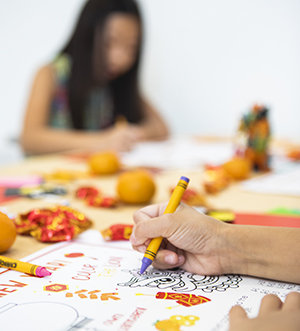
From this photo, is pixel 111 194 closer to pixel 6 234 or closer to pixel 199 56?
pixel 6 234

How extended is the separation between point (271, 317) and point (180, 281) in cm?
15

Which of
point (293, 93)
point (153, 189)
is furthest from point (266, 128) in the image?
point (293, 93)

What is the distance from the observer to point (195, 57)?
2.71m

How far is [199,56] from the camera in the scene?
2691 millimetres

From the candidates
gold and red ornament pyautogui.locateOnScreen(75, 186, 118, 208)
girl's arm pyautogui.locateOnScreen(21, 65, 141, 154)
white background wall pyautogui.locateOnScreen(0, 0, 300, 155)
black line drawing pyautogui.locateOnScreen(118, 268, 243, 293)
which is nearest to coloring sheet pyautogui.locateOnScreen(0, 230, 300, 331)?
black line drawing pyautogui.locateOnScreen(118, 268, 243, 293)

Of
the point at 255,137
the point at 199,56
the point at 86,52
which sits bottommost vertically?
the point at 255,137

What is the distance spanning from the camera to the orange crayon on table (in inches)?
19.1

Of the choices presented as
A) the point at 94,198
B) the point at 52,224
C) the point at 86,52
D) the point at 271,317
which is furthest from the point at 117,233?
the point at 86,52

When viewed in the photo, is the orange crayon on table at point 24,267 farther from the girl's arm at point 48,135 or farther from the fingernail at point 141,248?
the girl's arm at point 48,135

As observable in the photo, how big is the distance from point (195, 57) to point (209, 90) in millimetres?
232

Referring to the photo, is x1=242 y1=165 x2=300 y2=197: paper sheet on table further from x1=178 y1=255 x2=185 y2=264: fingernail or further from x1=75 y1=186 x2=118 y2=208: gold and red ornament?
x1=178 y1=255 x2=185 y2=264: fingernail

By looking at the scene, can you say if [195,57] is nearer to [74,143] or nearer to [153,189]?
[74,143]

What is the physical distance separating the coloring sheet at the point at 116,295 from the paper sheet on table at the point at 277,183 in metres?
0.48

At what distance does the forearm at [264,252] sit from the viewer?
481 mm
